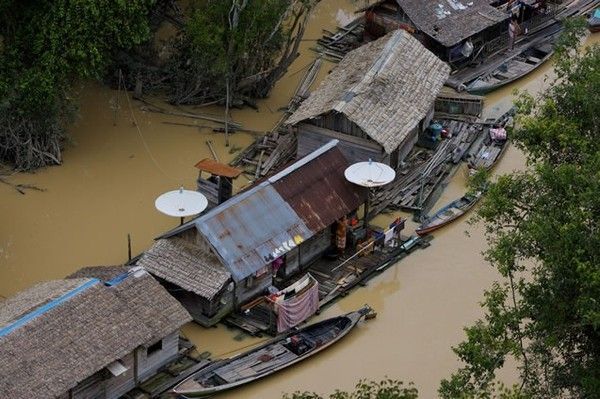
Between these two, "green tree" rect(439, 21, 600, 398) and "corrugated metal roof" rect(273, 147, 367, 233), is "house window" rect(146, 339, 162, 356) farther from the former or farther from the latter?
"green tree" rect(439, 21, 600, 398)

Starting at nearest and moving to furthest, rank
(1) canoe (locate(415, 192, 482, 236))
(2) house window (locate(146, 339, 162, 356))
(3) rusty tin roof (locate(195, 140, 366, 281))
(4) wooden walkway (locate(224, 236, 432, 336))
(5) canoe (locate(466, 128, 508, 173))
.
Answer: (2) house window (locate(146, 339, 162, 356)) → (3) rusty tin roof (locate(195, 140, 366, 281)) → (4) wooden walkway (locate(224, 236, 432, 336)) → (1) canoe (locate(415, 192, 482, 236)) → (5) canoe (locate(466, 128, 508, 173))

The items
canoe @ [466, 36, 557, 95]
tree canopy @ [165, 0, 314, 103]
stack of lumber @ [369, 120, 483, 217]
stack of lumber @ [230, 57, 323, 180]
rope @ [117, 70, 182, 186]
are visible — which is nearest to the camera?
stack of lumber @ [369, 120, 483, 217]

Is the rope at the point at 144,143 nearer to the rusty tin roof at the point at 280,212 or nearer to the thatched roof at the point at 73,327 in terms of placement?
the rusty tin roof at the point at 280,212

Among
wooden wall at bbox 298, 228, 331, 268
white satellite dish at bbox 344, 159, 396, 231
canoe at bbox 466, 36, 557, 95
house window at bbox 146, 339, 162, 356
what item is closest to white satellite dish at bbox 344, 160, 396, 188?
white satellite dish at bbox 344, 159, 396, 231

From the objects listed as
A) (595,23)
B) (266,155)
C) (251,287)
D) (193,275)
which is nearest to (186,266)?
(193,275)

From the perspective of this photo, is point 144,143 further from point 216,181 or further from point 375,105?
point 375,105

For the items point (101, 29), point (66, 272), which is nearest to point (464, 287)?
point (66, 272)

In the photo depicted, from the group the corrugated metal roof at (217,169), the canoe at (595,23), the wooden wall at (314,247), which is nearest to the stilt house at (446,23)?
the canoe at (595,23)
